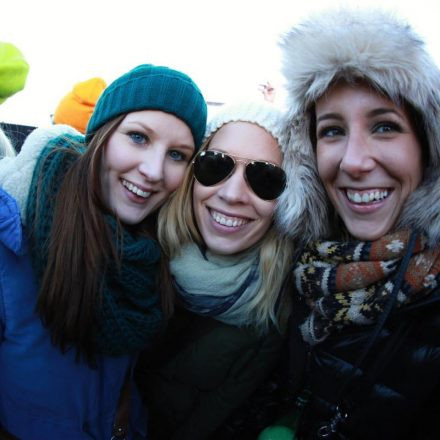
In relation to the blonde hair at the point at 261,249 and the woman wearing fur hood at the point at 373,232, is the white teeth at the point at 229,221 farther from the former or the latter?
the woman wearing fur hood at the point at 373,232

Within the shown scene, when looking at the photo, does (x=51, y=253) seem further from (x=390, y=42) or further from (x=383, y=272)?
(x=390, y=42)

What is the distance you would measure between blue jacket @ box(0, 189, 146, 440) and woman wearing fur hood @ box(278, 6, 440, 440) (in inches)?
36.2

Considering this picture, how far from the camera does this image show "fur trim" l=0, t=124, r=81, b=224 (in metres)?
1.28

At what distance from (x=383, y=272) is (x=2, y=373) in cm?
156

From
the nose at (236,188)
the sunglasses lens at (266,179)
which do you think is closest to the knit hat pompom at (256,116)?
the sunglasses lens at (266,179)

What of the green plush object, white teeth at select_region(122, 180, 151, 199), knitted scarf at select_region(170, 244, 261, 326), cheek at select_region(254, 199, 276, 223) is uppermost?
cheek at select_region(254, 199, 276, 223)

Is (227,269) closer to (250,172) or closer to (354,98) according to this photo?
(250,172)

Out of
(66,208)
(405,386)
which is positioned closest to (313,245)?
(405,386)

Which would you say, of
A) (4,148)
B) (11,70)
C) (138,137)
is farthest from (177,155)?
(11,70)

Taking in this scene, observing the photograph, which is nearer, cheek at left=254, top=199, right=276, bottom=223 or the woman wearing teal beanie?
the woman wearing teal beanie

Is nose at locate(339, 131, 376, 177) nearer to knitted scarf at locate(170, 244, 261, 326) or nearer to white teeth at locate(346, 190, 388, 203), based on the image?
white teeth at locate(346, 190, 388, 203)

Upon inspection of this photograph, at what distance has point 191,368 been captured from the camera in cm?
179

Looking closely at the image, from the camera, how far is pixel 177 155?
1670 mm

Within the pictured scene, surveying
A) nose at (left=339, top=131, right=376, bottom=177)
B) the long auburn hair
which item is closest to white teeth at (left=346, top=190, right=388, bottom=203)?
nose at (left=339, top=131, right=376, bottom=177)
